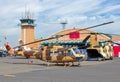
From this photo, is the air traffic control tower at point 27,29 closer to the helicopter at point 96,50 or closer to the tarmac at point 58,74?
the helicopter at point 96,50

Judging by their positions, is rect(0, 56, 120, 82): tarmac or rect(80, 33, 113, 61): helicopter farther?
rect(80, 33, 113, 61): helicopter

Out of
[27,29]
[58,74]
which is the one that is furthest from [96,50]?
[27,29]

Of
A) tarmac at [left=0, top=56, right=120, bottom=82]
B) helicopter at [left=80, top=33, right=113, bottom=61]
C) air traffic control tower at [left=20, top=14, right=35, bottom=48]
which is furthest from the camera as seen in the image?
air traffic control tower at [left=20, top=14, right=35, bottom=48]

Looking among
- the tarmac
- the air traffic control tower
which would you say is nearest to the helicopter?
the tarmac

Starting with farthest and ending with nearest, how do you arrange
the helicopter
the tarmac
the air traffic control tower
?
1. the air traffic control tower
2. the helicopter
3. the tarmac

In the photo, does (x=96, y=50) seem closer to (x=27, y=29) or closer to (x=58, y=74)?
(x=58, y=74)

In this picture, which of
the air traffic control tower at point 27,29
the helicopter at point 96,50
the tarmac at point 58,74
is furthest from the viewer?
the air traffic control tower at point 27,29

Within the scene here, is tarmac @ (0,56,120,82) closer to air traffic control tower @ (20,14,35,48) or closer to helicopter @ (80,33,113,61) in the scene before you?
helicopter @ (80,33,113,61)

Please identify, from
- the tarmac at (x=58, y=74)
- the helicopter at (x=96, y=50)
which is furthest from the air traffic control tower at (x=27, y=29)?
the tarmac at (x=58, y=74)

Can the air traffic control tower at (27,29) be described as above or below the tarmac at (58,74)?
above

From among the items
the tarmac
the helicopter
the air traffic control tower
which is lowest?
the tarmac

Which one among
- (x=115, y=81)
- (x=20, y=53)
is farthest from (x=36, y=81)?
(x=20, y=53)

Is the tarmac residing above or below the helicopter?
below

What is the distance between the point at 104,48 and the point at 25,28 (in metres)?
59.7
